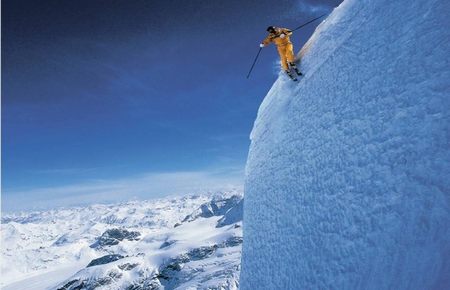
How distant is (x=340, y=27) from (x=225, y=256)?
168 m

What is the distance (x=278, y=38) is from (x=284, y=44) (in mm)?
311

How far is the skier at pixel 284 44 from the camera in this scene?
11.8 metres

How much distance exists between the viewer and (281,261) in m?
9.05

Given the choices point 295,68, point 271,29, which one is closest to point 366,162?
point 295,68

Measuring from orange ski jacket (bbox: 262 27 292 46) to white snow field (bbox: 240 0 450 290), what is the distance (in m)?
0.98

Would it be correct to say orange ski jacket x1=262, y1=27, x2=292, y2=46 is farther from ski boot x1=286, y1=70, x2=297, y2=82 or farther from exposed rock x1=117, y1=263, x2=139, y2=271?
exposed rock x1=117, y1=263, x2=139, y2=271

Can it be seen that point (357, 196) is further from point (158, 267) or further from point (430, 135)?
point (158, 267)

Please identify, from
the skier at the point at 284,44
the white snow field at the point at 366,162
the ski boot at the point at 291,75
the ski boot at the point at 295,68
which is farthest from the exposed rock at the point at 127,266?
the ski boot at the point at 295,68

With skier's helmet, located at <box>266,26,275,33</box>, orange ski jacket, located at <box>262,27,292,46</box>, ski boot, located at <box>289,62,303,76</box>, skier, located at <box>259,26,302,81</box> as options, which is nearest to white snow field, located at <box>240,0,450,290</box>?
ski boot, located at <box>289,62,303,76</box>

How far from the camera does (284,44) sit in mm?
11977

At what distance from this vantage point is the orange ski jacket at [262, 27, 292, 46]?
1182 centimetres

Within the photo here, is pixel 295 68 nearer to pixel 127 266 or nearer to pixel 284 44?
pixel 284 44

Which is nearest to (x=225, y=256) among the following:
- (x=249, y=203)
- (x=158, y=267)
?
(x=158, y=267)

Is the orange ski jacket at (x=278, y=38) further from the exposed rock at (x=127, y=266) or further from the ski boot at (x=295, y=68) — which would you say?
the exposed rock at (x=127, y=266)
